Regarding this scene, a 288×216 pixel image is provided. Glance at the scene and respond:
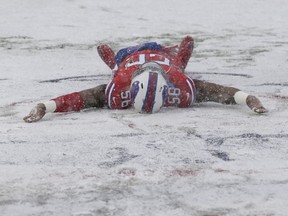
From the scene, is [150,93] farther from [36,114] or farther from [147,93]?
[36,114]

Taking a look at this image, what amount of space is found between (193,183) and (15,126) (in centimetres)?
153

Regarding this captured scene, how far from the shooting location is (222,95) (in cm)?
516

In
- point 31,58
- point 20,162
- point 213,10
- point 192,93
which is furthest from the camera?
point 213,10

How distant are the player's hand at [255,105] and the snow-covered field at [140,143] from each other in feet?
0.17

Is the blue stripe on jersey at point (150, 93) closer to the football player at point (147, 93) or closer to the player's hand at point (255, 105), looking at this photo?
the football player at point (147, 93)

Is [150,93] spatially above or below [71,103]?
above

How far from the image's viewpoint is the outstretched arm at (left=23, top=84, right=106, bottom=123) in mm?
4715

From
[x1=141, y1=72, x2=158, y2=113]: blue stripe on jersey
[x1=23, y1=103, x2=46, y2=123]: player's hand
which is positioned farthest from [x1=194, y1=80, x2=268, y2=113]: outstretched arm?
[x1=23, y1=103, x2=46, y2=123]: player's hand

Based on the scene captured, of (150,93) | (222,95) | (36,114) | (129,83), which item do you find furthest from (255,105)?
(36,114)

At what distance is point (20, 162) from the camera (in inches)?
146

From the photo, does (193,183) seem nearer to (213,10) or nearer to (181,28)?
(181,28)

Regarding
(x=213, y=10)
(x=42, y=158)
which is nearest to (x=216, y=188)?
(x=42, y=158)

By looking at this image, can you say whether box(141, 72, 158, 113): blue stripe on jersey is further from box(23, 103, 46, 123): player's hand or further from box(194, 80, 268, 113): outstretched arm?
box(23, 103, 46, 123): player's hand

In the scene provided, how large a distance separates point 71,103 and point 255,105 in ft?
3.84
